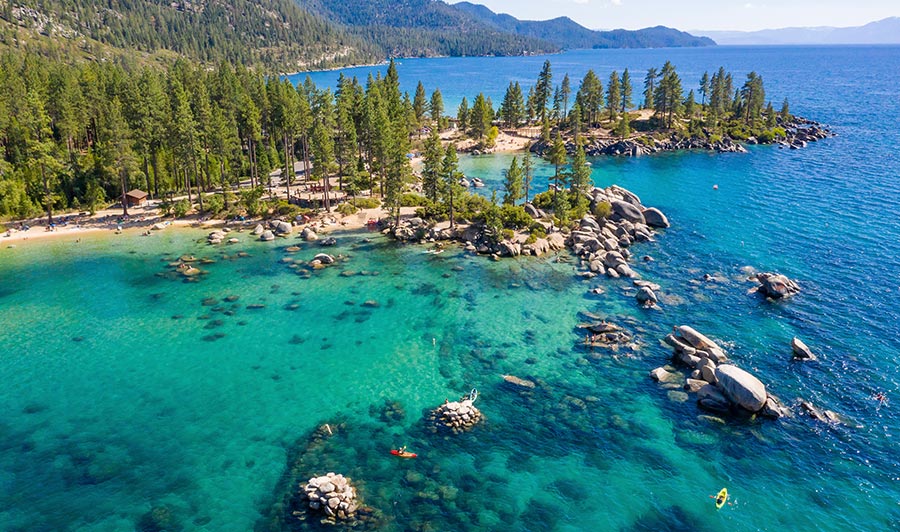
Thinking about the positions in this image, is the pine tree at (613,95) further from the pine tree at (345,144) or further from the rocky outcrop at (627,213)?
the pine tree at (345,144)

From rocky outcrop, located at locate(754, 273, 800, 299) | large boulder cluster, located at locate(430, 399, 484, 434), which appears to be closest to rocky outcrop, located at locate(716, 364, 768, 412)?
large boulder cluster, located at locate(430, 399, 484, 434)

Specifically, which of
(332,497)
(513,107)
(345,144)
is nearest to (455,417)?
(332,497)

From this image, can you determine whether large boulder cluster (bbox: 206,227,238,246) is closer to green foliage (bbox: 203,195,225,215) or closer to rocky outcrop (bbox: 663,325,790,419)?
green foliage (bbox: 203,195,225,215)

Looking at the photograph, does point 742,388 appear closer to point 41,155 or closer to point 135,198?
point 41,155

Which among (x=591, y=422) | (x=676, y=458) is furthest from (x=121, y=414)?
(x=676, y=458)

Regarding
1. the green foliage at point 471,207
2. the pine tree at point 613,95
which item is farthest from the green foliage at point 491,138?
the green foliage at point 471,207

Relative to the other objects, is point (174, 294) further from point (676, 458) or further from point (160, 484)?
point (676, 458)
